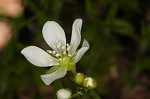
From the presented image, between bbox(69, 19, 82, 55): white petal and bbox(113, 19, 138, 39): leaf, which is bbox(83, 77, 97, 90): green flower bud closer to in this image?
bbox(69, 19, 82, 55): white petal

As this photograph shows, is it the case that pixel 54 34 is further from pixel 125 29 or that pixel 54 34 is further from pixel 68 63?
pixel 125 29

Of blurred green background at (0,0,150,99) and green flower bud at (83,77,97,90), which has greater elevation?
green flower bud at (83,77,97,90)

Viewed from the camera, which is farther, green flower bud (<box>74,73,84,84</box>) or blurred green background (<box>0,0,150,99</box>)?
blurred green background (<box>0,0,150,99</box>)

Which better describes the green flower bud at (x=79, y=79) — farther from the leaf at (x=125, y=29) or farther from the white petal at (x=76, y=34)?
the leaf at (x=125, y=29)

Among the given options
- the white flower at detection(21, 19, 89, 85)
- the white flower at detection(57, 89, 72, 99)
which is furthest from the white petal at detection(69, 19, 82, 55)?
the white flower at detection(57, 89, 72, 99)

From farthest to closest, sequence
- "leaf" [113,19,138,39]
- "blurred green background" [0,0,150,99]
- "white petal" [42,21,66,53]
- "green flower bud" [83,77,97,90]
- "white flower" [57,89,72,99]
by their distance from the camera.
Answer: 1. "leaf" [113,19,138,39]
2. "blurred green background" [0,0,150,99]
3. "white petal" [42,21,66,53]
4. "green flower bud" [83,77,97,90]
5. "white flower" [57,89,72,99]

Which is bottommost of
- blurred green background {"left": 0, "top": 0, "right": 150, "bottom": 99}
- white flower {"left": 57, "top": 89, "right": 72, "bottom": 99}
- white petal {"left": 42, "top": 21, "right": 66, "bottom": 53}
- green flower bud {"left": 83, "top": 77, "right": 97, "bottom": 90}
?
blurred green background {"left": 0, "top": 0, "right": 150, "bottom": 99}

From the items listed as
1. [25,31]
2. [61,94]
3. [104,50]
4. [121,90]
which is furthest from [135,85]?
[61,94]

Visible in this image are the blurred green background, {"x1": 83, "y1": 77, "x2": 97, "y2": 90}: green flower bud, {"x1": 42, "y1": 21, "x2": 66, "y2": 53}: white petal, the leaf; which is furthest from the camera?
the leaf
